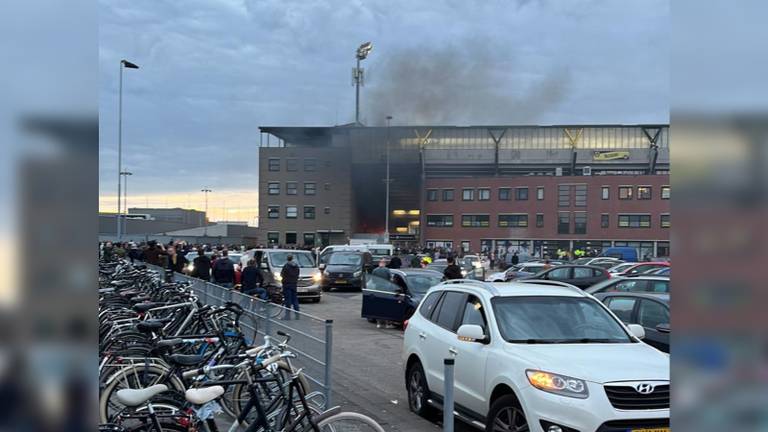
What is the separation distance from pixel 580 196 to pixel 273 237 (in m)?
33.5

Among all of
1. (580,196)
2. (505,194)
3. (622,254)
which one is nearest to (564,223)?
(580,196)

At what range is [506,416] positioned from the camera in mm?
5910

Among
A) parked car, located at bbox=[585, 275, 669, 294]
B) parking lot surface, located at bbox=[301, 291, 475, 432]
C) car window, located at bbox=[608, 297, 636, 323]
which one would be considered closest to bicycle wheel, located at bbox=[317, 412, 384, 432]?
parking lot surface, located at bbox=[301, 291, 475, 432]

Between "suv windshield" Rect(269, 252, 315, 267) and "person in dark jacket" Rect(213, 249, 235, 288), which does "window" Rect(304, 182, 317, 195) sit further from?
"person in dark jacket" Rect(213, 249, 235, 288)

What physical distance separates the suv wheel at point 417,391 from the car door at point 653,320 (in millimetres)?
3484

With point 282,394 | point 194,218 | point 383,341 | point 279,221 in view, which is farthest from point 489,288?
point 194,218

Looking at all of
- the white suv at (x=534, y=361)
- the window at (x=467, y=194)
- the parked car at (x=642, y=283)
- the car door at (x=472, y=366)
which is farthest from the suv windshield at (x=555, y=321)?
the window at (x=467, y=194)

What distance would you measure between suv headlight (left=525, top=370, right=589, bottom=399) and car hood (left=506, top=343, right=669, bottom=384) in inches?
2.0

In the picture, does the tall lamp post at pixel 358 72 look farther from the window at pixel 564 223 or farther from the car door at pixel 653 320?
the car door at pixel 653 320

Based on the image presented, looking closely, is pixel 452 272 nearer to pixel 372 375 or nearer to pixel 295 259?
pixel 372 375

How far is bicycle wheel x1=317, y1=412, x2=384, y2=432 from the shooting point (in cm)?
491

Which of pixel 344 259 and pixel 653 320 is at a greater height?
pixel 653 320
